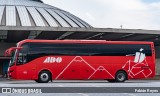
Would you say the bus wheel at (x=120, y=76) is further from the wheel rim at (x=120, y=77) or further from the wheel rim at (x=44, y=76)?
the wheel rim at (x=44, y=76)

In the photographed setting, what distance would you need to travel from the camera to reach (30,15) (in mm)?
60562

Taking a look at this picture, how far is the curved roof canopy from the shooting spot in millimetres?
57647

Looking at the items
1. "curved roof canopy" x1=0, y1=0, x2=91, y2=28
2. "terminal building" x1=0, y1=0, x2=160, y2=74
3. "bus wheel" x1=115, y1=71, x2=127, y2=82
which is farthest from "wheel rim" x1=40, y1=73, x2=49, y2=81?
"curved roof canopy" x1=0, y1=0, x2=91, y2=28

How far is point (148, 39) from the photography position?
2122 inches

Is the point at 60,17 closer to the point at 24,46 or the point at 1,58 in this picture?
the point at 1,58

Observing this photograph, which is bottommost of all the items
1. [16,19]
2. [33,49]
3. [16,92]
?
[16,92]

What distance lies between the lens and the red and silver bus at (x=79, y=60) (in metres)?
30.0

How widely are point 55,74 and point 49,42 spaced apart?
7.93 ft

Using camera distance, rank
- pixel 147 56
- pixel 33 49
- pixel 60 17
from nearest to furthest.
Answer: pixel 33 49 < pixel 147 56 < pixel 60 17

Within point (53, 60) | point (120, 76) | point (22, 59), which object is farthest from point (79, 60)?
point (22, 59)

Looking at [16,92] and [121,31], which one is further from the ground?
[121,31]

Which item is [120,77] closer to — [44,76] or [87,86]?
[44,76]

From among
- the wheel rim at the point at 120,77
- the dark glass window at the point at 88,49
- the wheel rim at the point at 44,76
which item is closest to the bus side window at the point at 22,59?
the dark glass window at the point at 88,49

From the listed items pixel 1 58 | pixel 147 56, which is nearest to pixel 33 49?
pixel 147 56
